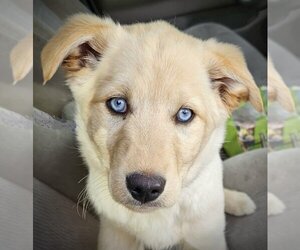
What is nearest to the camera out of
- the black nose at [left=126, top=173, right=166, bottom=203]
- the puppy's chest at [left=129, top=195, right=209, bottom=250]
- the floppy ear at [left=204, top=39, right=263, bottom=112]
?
the black nose at [left=126, top=173, right=166, bottom=203]

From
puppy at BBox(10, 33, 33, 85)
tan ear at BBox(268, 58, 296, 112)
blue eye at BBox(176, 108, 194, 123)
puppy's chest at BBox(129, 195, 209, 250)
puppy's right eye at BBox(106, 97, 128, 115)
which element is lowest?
puppy's chest at BBox(129, 195, 209, 250)

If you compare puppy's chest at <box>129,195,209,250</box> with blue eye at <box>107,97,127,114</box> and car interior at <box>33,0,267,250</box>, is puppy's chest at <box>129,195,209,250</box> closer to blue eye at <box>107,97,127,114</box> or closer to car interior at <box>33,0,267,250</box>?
car interior at <box>33,0,267,250</box>

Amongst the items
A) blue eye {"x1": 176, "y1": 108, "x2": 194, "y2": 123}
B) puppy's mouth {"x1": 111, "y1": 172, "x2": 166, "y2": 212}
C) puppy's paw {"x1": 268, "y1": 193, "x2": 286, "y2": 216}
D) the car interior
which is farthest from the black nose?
puppy's paw {"x1": 268, "y1": 193, "x2": 286, "y2": 216}

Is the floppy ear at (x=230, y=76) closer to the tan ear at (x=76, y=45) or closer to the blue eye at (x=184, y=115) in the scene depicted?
the blue eye at (x=184, y=115)

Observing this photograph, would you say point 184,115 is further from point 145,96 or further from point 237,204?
point 237,204

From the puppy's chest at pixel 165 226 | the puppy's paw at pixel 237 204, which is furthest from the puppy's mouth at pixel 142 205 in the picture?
the puppy's paw at pixel 237 204

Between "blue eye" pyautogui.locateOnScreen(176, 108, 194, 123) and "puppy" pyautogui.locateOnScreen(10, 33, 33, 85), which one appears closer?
"blue eye" pyautogui.locateOnScreen(176, 108, 194, 123)
